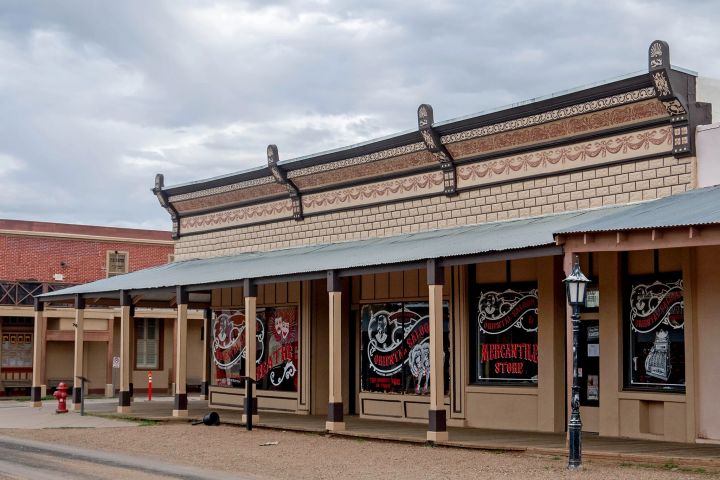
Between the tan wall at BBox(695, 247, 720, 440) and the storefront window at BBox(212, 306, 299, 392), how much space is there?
11424 millimetres

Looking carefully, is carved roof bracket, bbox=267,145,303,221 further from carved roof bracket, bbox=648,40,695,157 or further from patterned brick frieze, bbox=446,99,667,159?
carved roof bracket, bbox=648,40,695,157

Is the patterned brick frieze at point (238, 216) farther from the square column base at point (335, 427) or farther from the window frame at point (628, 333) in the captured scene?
the window frame at point (628, 333)

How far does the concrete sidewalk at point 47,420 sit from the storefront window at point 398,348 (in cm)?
535

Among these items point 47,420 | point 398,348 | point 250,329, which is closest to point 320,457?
point 250,329

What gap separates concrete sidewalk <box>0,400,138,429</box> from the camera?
2288 cm

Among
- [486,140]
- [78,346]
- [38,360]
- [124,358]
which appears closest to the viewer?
[486,140]

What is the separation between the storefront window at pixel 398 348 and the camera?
21.9 m

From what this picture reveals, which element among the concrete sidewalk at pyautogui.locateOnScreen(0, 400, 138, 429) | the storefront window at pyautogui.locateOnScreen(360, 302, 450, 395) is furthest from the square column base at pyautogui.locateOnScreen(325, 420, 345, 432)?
the concrete sidewalk at pyautogui.locateOnScreen(0, 400, 138, 429)

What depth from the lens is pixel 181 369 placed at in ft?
77.5

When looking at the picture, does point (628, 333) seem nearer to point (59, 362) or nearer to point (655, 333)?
point (655, 333)

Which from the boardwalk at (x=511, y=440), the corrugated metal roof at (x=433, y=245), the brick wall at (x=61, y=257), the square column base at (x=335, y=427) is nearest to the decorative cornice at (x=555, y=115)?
the corrugated metal roof at (x=433, y=245)

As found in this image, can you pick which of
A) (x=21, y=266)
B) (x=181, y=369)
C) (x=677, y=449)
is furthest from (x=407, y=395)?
(x=21, y=266)

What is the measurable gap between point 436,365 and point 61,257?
1075 inches

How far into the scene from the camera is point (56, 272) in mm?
41094
